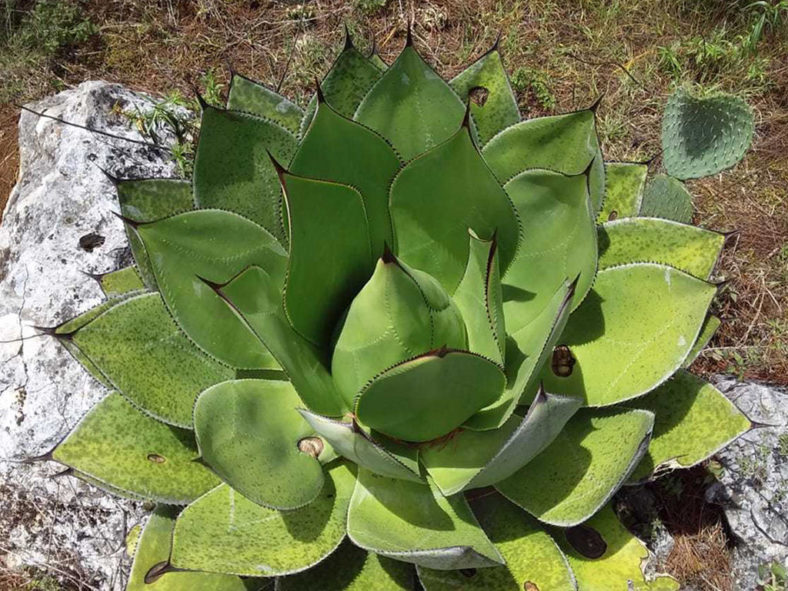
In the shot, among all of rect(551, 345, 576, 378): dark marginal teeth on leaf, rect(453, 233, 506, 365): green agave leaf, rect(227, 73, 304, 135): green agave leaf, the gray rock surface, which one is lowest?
the gray rock surface

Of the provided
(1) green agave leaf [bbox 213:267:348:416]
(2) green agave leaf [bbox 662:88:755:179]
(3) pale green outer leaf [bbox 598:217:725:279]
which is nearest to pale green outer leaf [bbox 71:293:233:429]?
(1) green agave leaf [bbox 213:267:348:416]

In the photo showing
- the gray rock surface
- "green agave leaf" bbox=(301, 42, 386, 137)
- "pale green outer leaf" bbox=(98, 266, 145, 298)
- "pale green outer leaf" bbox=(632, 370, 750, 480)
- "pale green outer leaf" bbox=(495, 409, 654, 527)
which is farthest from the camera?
the gray rock surface

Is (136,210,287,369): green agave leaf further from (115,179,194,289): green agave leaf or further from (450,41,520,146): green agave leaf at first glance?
(450,41,520,146): green agave leaf

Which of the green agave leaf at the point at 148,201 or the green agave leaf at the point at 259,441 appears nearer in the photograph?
the green agave leaf at the point at 259,441

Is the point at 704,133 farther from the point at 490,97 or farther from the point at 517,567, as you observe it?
the point at 517,567

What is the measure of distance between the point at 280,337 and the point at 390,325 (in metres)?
0.18

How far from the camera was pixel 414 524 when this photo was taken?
4.41 ft

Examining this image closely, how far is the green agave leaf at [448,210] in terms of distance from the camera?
52.2 inches

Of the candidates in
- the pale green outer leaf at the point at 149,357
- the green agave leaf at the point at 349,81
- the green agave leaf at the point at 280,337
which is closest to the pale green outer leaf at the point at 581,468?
the green agave leaf at the point at 280,337

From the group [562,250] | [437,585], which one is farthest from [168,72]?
[437,585]

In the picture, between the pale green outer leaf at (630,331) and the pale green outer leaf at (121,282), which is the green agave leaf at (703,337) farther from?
the pale green outer leaf at (121,282)

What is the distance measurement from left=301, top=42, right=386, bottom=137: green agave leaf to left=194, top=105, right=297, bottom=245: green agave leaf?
109 mm

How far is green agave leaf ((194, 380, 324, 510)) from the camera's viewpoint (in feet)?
4.07

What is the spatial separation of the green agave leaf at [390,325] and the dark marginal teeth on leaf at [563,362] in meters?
0.21
